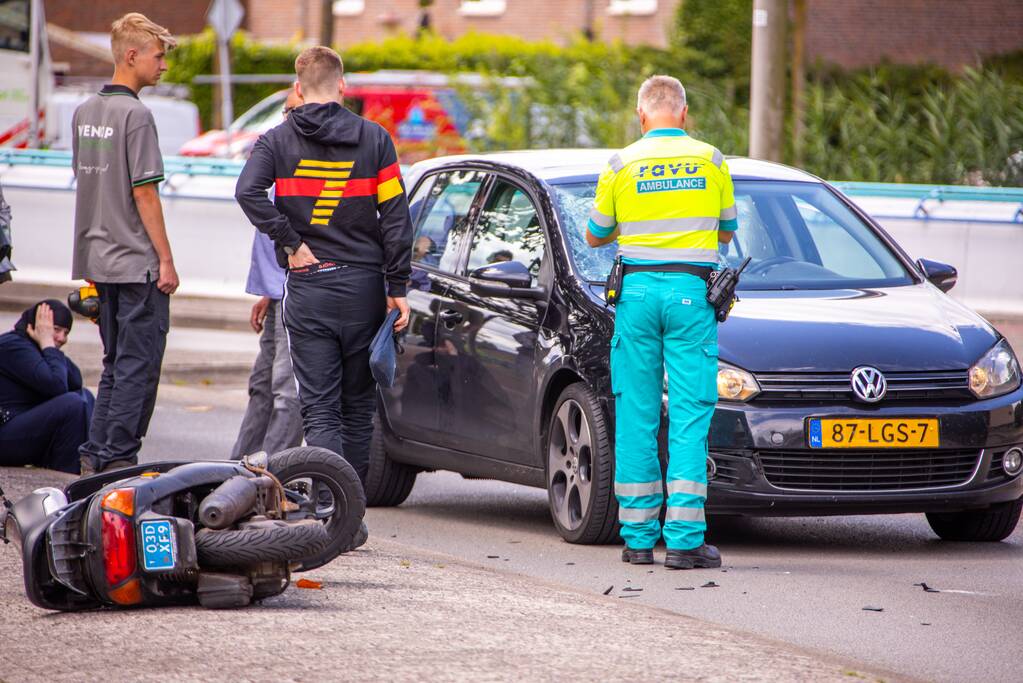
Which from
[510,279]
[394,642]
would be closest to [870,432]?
[510,279]

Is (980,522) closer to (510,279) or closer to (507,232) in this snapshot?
(510,279)

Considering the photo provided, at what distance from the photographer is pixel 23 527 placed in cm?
550

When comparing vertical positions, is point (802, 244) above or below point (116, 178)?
below

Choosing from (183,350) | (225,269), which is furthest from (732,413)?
(225,269)

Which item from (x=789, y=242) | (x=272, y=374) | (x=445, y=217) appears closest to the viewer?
(x=789, y=242)

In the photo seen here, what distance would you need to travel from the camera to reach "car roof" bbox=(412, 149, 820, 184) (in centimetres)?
844

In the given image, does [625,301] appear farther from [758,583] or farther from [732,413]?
[758,583]

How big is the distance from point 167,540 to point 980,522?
399 centimetres

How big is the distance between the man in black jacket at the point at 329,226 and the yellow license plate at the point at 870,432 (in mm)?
1714

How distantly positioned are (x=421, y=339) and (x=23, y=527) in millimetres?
3340

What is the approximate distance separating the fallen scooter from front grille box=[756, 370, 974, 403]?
2274mm

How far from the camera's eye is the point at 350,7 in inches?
1853

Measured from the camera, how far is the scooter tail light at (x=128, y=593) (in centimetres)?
531

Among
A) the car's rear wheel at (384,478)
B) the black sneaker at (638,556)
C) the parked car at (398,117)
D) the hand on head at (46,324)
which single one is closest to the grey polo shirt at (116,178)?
the hand on head at (46,324)
